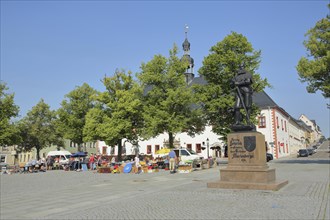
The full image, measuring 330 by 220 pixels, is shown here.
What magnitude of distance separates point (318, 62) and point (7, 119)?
107ft

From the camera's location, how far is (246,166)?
39.1 feet

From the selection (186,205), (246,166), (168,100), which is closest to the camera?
(186,205)

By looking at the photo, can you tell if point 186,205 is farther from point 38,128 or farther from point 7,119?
point 38,128

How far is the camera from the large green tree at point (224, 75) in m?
29.9

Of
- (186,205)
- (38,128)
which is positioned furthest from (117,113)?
(186,205)

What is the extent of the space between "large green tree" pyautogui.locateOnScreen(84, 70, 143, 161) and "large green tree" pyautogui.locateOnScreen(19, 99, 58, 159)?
39.9ft

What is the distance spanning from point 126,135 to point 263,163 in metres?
23.3

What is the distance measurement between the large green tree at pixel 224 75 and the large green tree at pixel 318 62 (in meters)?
4.85

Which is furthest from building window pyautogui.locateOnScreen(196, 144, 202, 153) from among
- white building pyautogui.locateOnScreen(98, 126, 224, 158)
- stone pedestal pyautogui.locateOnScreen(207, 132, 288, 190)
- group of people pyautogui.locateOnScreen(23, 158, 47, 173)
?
stone pedestal pyautogui.locateOnScreen(207, 132, 288, 190)

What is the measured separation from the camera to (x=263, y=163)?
38.9 ft

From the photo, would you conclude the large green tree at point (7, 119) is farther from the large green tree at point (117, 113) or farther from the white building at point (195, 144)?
the white building at point (195, 144)

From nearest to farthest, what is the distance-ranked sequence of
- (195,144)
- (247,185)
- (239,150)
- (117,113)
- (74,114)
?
(247,185), (239,150), (117,113), (74,114), (195,144)

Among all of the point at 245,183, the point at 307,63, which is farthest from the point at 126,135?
the point at 245,183

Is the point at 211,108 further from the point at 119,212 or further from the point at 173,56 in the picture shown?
the point at 119,212
